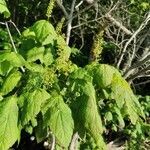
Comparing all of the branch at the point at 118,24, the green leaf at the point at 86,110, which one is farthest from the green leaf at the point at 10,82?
the branch at the point at 118,24

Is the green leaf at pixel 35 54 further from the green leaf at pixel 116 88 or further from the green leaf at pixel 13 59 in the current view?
the green leaf at pixel 116 88

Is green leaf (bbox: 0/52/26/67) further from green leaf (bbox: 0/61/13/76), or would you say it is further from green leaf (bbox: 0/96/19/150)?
green leaf (bbox: 0/96/19/150)

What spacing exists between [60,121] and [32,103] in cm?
20

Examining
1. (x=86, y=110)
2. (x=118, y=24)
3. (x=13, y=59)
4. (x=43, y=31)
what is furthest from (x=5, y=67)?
(x=118, y=24)

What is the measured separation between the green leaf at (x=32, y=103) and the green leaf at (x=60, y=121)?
0.17ft

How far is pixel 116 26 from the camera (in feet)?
19.6

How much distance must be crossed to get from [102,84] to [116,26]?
3.47 m

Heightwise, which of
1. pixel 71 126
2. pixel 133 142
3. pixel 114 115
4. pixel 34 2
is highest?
pixel 71 126

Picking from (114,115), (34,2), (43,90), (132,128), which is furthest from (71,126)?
(34,2)

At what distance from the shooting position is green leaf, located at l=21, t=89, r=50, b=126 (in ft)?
7.86

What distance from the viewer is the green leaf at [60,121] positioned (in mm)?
2328

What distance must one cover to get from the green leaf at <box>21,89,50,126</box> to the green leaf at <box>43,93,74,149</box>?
0.05m

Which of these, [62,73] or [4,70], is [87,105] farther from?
[4,70]

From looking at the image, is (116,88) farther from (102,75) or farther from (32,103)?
(32,103)
